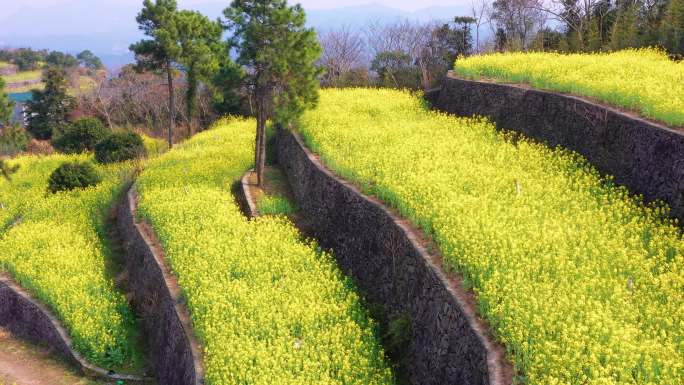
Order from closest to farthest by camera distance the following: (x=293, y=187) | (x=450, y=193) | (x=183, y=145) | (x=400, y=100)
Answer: (x=450, y=193) < (x=293, y=187) < (x=400, y=100) < (x=183, y=145)

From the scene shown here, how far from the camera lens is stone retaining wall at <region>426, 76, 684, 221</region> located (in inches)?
523

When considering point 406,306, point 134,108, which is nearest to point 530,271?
point 406,306

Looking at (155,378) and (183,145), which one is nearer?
(155,378)

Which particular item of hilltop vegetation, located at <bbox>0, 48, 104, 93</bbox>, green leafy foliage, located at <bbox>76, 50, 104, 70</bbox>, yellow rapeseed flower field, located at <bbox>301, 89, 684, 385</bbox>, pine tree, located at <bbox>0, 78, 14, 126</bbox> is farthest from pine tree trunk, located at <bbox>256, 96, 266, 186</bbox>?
green leafy foliage, located at <bbox>76, 50, 104, 70</bbox>

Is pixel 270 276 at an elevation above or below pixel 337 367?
above

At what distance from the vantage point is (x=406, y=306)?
43.0 feet

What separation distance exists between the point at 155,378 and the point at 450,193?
32.6 feet

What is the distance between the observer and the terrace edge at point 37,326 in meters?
16.5

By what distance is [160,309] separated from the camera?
55.2ft

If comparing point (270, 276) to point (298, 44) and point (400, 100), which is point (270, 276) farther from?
point (400, 100)

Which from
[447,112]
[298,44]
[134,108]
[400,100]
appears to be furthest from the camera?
[134,108]

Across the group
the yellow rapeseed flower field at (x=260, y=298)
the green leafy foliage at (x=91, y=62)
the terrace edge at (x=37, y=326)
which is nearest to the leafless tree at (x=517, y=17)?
the yellow rapeseed flower field at (x=260, y=298)

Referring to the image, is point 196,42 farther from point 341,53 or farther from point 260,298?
point 341,53

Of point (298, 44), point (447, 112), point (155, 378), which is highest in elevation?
point (298, 44)
